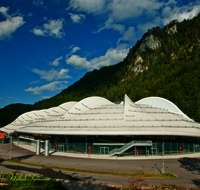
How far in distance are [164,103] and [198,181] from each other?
3232cm

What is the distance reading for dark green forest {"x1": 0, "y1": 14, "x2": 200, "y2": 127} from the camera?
88500mm

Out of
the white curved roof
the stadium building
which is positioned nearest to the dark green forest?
the white curved roof

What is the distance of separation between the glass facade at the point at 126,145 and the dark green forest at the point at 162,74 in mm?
42387

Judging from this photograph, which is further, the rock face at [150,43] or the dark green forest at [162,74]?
the rock face at [150,43]

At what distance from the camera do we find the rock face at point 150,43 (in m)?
188

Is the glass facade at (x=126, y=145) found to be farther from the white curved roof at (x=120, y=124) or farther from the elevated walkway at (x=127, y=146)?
the white curved roof at (x=120, y=124)

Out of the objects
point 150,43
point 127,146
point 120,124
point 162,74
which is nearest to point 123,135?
point 120,124

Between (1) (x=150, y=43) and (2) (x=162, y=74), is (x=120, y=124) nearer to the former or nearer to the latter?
(2) (x=162, y=74)

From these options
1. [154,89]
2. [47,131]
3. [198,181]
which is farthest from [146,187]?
[154,89]

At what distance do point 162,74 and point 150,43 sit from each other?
243ft

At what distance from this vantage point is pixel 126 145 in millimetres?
29016

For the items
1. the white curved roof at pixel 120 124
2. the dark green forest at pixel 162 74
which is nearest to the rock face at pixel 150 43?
the dark green forest at pixel 162 74

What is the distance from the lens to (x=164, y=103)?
45.8 metres

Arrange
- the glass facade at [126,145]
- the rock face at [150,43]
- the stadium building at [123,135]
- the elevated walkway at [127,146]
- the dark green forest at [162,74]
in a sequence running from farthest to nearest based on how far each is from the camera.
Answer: the rock face at [150,43]
the dark green forest at [162,74]
the glass facade at [126,145]
the stadium building at [123,135]
the elevated walkway at [127,146]
